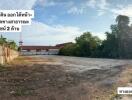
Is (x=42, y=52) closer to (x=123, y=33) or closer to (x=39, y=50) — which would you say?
(x=39, y=50)

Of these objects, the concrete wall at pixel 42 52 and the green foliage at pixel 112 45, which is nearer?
the green foliage at pixel 112 45

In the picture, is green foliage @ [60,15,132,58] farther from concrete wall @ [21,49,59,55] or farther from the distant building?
the distant building

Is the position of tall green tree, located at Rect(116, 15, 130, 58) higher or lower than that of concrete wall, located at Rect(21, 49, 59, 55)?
higher

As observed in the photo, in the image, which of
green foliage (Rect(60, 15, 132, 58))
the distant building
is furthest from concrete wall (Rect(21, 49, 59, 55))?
green foliage (Rect(60, 15, 132, 58))

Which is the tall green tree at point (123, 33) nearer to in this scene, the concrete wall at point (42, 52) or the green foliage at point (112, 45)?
the green foliage at point (112, 45)

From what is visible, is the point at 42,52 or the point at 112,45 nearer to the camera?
the point at 112,45

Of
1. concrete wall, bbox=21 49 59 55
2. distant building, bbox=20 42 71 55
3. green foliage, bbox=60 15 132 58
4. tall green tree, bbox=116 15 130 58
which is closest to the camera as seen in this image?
tall green tree, bbox=116 15 130 58

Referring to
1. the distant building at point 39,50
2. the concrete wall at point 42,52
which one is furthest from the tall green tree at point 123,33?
the concrete wall at point 42,52

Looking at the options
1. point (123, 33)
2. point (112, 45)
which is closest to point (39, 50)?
point (112, 45)

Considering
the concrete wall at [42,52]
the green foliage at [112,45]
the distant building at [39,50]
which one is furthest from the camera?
the distant building at [39,50]

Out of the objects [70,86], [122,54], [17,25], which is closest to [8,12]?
[17,25]

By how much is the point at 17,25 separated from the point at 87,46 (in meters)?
43.0

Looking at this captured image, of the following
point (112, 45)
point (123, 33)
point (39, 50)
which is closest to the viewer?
point (123, 33)

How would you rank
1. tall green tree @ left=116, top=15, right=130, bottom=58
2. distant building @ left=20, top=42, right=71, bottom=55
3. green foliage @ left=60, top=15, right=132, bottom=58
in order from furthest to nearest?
distant building @ left=20, top=42, right=71, bottom=55 < green foliage @ left=60, top=15, right=132, bottom=58 < tall green tree @ left=116, top=15, right=130, bottom=58
